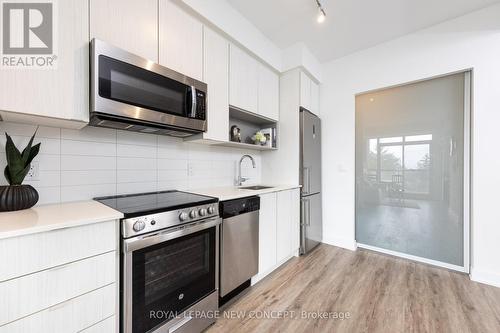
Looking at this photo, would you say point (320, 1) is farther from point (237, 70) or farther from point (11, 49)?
point (11, 49)

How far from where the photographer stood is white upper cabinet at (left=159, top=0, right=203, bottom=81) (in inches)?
60.0

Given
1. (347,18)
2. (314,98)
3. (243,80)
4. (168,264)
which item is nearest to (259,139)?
(243,80)

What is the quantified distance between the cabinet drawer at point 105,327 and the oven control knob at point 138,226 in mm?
452

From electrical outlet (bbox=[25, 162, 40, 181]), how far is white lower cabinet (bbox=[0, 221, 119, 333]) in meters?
0.69

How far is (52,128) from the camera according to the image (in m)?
1.32

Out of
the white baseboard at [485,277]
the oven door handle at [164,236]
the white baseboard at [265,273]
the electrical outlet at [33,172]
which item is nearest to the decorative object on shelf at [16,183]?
the electrical outlet at [33,172]

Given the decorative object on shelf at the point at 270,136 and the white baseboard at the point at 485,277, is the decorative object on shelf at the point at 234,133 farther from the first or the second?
the white baseboard at the point at 485,277

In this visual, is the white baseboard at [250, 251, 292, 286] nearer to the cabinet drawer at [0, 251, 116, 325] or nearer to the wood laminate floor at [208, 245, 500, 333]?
the wood laminate floor at [208, 245, 500, 333]

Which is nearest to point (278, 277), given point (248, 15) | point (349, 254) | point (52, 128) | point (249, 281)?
point (249, 281)

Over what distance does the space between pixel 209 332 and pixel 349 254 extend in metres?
2.10

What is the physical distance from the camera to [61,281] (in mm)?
873

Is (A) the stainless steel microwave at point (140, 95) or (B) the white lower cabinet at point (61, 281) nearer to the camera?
(B) the white lower cabinet at point (61, 281)

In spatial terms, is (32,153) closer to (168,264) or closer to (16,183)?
(16,183)

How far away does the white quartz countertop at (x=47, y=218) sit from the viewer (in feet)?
2.55
